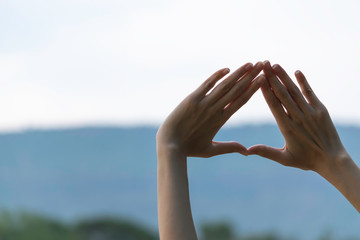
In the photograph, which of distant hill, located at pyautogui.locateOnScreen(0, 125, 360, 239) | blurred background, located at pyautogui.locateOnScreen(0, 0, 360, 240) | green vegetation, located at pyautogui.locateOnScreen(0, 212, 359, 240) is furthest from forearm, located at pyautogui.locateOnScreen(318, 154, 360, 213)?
green vegetation, located at pyautogui.locateOnScreen(0, 212, 359, 240)

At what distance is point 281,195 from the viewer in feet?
13.9

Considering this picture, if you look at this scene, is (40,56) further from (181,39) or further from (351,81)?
(351,81)

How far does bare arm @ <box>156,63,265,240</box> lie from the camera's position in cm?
63

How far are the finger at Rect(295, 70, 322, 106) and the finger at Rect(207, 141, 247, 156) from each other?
0.49ft

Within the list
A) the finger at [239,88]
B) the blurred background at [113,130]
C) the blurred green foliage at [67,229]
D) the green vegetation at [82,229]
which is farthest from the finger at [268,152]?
the blurred green foliage at [67,229]

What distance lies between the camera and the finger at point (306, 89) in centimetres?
82

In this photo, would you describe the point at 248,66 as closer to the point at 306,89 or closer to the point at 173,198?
the point at 306,89

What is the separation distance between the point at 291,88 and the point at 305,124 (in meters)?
0.07

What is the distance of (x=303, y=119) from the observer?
32.5 inches

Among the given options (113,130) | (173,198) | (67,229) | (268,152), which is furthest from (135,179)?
(173,198)

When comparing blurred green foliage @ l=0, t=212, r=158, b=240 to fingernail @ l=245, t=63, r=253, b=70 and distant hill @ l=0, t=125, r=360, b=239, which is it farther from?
fingernail @ l=245, t=63, r=253, b=70

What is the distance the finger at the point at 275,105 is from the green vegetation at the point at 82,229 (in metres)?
3.78

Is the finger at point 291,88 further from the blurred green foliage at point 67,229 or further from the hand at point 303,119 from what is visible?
the blurred green foliage at point 67,229

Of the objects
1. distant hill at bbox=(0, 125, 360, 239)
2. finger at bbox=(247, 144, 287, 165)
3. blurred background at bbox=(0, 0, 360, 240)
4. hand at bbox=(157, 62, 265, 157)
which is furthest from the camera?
distant hill at bbox=(0, 125, 360, 239)
